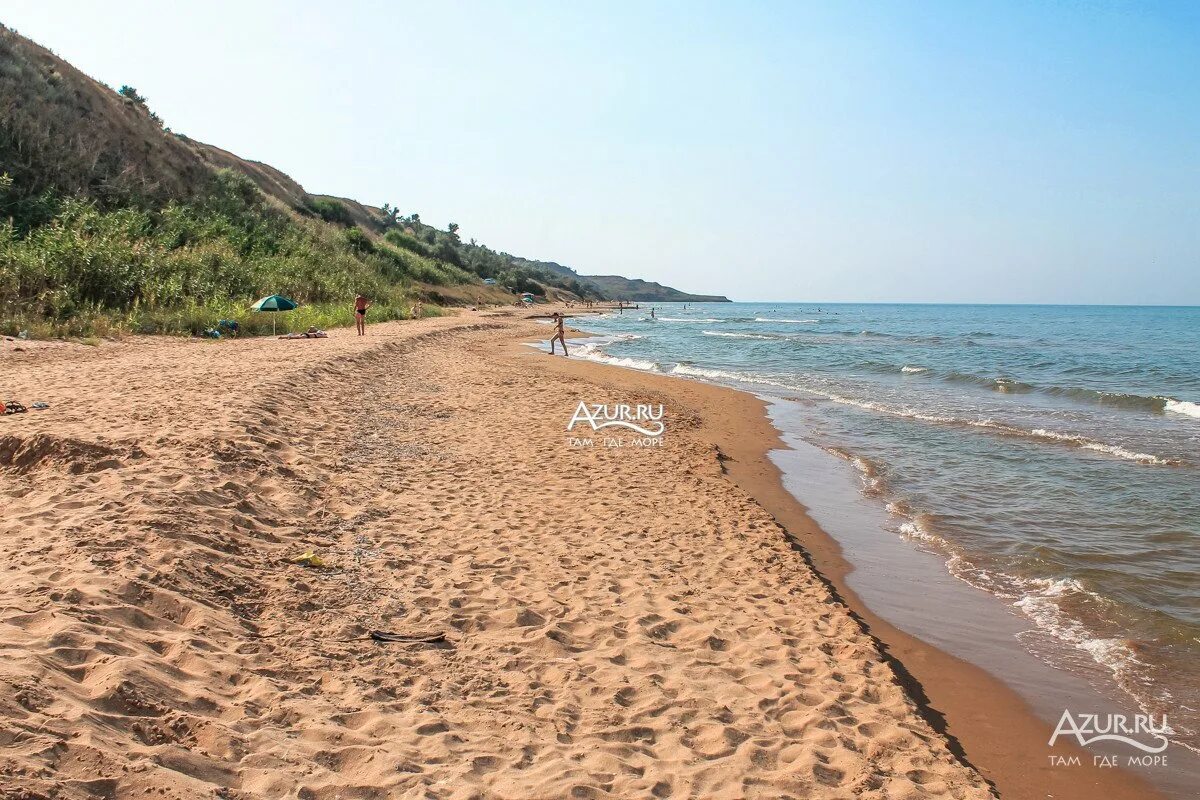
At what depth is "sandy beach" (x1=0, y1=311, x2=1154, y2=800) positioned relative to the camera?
320cm

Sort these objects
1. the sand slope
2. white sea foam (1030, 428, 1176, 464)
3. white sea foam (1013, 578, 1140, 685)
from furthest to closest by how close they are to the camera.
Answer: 1. white sea foam (1030, 428, 1176, 464)
2. white sea foam (1013, 578, 1140, 685)
3. the sand slope

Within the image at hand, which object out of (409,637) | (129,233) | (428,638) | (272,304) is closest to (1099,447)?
(428,638)

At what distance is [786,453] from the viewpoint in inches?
484

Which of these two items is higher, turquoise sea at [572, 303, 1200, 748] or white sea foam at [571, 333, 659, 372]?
white sea foam at [571, 333, 659, 372]

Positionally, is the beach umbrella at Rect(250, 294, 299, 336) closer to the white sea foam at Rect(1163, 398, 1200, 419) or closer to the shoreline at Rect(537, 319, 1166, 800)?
the shoreline at Rect(537, 319, 1166, 800)

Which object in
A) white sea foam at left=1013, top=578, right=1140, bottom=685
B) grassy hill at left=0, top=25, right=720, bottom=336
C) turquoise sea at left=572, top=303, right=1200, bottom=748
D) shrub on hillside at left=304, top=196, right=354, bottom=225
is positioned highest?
shrub on hillside at left=304, top=196, right=354, bottom=225

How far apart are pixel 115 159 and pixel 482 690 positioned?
36.3 metres

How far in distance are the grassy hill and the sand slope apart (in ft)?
37.9

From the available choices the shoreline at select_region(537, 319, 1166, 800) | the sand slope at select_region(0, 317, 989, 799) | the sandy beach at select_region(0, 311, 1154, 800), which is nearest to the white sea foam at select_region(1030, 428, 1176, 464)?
the sandy beach at select_region(0, 311, 1154, 800)

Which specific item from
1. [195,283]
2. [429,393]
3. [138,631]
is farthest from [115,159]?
[138,631]

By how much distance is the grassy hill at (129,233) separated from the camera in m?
18.3

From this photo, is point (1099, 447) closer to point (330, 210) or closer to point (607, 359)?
point (607, 359)

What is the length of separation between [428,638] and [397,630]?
248 millimetres

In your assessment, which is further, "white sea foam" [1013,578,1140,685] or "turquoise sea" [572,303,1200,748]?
"turquoise sea" [572,303,1200,748]
